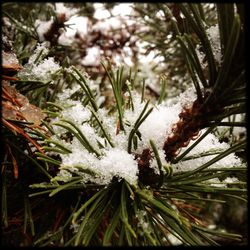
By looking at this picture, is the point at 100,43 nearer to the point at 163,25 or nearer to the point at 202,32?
the point at 163,25

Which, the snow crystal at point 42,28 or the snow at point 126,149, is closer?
the snow at point 126,149

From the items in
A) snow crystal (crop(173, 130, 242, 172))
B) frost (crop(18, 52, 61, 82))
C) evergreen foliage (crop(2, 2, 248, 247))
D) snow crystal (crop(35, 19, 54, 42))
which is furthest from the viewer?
snow crystal (crop(35, 19, 54, 42))

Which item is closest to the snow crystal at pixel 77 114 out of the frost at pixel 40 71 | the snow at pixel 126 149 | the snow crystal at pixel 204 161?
the snow at pixel 126 149

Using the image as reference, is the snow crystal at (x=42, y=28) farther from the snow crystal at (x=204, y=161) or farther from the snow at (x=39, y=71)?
the snow crystal at (x=204, y=161)

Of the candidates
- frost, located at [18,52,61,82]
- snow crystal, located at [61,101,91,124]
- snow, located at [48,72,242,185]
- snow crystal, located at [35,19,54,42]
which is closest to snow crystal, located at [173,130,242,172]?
snow, located at [48,72,242,185]

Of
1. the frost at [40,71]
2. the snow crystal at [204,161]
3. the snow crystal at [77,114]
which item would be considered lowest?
the snow crystal at [204,161]

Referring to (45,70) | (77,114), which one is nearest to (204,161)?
(77,114)

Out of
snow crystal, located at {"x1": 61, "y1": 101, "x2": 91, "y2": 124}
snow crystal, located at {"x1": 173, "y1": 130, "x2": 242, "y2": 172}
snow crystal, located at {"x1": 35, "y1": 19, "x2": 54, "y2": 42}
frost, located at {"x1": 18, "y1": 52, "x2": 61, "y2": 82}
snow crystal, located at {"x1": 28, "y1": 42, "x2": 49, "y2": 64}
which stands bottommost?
snow crystal, located at {"x1": 173, "y1": 130, "x2": 242, "y2": 172}

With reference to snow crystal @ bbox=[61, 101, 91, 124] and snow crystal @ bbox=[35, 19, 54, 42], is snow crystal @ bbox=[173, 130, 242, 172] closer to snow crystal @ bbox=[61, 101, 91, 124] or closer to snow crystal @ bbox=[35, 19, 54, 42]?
snow crystal @ bbox=[61, 101, 91, 124]

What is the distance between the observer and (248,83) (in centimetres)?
58

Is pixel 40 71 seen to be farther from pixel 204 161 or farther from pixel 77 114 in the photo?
pixel 204 161

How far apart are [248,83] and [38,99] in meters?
0.62

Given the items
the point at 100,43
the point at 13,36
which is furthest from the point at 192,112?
the point at 100,43

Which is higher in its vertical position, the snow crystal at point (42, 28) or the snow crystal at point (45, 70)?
the snow crystal at point (42, 28)
